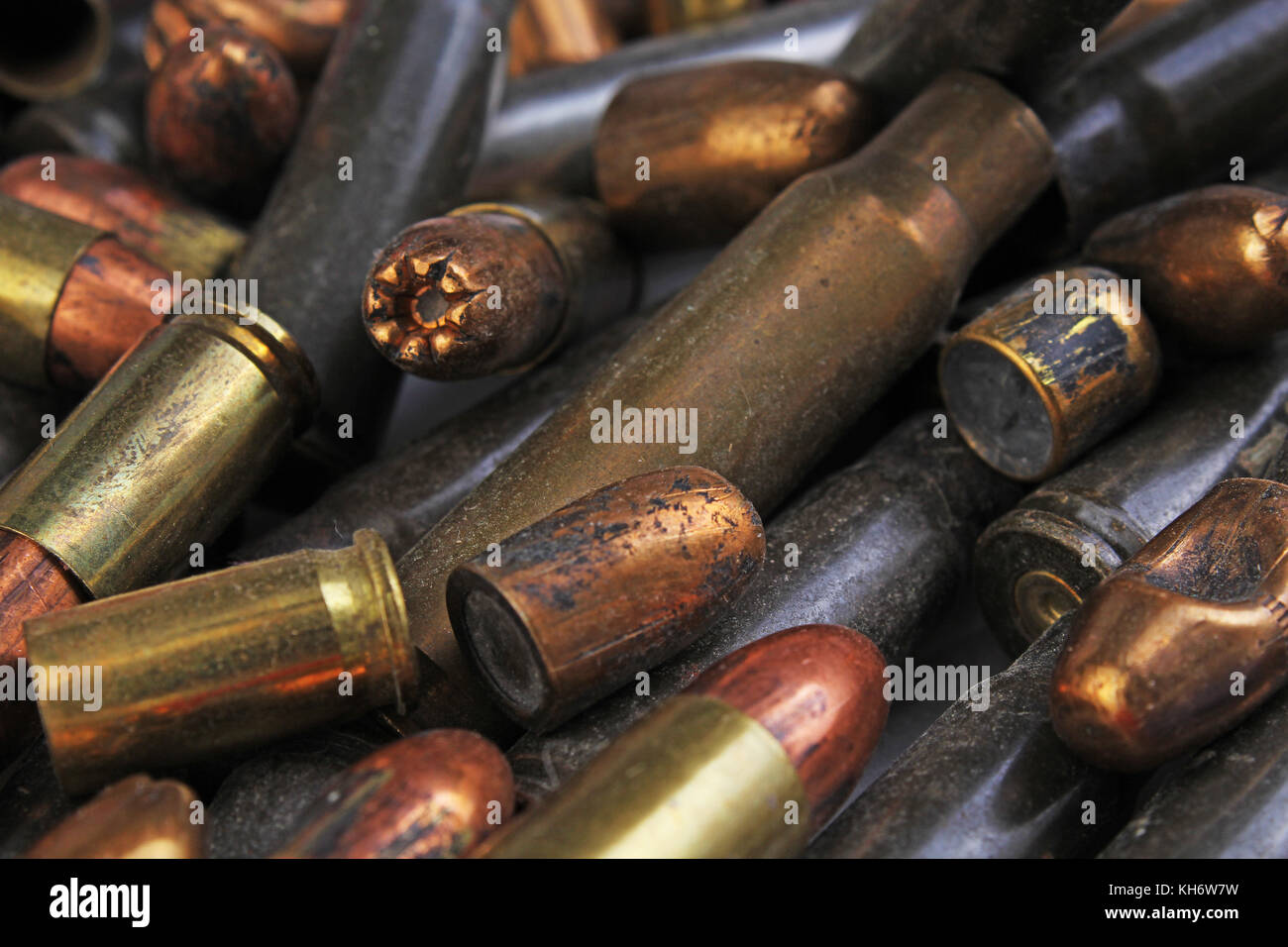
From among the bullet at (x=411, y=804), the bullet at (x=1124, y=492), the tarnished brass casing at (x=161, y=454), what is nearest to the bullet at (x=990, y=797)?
the bullet at (x=1124, y=492)

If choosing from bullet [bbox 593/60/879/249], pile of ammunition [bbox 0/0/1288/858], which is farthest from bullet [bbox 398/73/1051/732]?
bullet [bbox 593/60/879/249]

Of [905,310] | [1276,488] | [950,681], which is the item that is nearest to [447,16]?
[905,310]

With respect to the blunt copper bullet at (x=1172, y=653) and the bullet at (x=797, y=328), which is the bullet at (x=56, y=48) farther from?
the blunt copper bullet at (x=1172, y=653)

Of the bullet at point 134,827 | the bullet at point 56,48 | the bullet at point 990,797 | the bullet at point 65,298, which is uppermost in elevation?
the bullet at point 56,48

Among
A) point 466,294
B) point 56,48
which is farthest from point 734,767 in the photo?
point 56,48

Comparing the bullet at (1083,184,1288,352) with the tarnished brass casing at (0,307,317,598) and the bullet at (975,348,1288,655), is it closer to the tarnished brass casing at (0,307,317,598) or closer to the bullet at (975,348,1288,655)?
the bullet at (975,348,1288,655)

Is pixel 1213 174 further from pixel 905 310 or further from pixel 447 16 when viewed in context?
pixel 447 16
